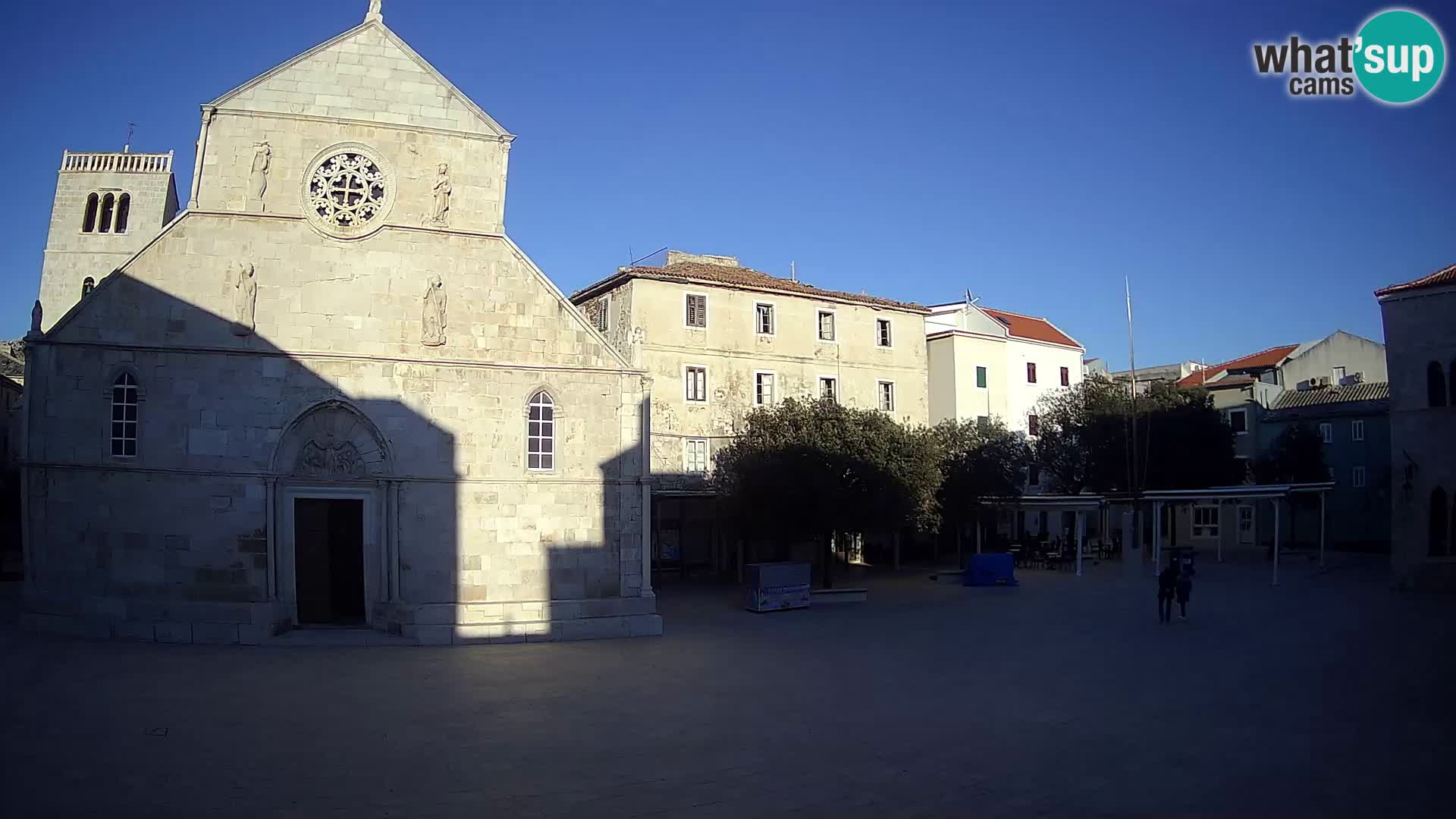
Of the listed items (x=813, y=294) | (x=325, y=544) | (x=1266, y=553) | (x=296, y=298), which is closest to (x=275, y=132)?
(x=296, y=298)

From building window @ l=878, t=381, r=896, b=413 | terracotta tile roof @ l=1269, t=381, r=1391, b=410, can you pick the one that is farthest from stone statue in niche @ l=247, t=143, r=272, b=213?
terracotta tile roof @ l=1269, t=381, r=1391, b=410

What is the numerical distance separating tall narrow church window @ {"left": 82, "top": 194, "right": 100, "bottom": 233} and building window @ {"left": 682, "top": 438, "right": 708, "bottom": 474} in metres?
39.0

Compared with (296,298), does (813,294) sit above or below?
above

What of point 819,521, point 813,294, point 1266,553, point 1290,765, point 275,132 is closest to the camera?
point 1290,765

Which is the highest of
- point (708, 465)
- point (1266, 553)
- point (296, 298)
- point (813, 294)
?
point (813, 294)

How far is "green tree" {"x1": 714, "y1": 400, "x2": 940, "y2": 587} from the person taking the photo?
93.7ft

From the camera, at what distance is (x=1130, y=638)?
2098 centimetres

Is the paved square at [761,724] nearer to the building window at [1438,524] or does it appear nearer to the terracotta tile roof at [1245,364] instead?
the building window at [1438,524]

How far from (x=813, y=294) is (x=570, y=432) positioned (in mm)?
17744

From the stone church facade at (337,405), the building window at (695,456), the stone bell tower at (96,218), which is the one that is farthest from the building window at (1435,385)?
the stone bell tower at (96,218)

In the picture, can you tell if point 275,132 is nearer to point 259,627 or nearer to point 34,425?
point 34,425

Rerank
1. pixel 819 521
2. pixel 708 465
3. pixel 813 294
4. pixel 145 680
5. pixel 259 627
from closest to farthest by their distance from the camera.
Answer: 1. pixel 145 680
2. pixel 259 627
3. pixel 819 521
4. pixel 708 465
5. pixel 813 294

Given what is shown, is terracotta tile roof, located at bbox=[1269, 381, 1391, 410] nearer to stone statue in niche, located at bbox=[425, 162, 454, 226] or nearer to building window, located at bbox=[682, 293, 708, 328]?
building window, located at bbox=[682, 293, 708, 328]

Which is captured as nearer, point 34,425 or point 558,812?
point 558,812
